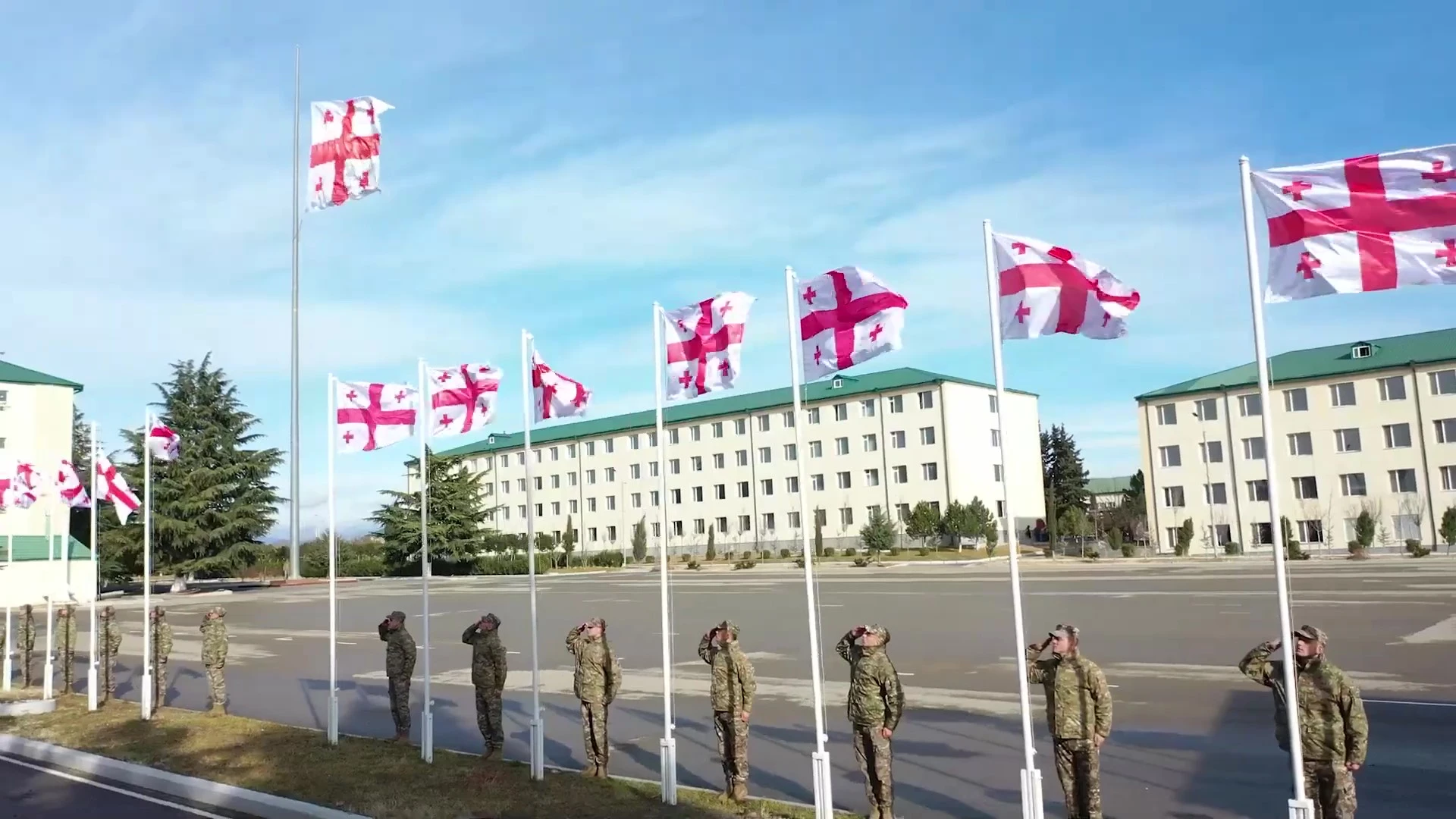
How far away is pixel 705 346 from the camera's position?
32.7ft

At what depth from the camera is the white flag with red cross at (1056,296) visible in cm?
780

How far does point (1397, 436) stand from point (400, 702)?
188 ft

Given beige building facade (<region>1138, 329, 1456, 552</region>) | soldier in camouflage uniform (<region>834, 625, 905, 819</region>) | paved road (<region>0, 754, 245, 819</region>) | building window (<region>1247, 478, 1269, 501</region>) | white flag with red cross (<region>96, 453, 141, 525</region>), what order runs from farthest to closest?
1. building window (<region>1247, 478, 1269, 501</region>)
2. beige building facade (<region>1138, 329, 1456, 552</region>)
3. white flag with red cross (<region>96, 453, 141, 525</region>)
4. paved road (<region>0, 754, 245, 819</region>)
5. soldier in camouflage uniform (<region>834, 625, 905, 819</region>)

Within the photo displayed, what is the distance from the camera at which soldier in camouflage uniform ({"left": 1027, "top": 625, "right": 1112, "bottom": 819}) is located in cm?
741

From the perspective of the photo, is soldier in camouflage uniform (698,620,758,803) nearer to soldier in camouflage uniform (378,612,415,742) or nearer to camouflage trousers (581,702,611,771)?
camouflage trousers (581,702,611,771)

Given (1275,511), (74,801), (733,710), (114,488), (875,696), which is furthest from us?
(114,488)

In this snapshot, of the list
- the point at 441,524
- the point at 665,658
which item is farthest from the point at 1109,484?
the point at 665,658

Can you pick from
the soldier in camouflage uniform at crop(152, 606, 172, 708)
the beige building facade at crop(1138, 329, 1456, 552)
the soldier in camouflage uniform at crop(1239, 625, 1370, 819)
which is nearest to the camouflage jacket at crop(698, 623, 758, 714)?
the soldier in camouflage uniform at crop(1239, 625, 1370, 819)

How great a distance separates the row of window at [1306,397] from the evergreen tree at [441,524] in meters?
42.8

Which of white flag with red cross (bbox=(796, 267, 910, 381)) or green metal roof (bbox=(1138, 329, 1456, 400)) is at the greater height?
green metal roof (bbox=(1138, 329, 1456, 400))

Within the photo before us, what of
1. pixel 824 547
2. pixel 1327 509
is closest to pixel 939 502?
pixel 824 547

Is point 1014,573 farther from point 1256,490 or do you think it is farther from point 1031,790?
point 1256,490

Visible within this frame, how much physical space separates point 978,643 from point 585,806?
12.4m

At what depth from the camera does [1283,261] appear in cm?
670
